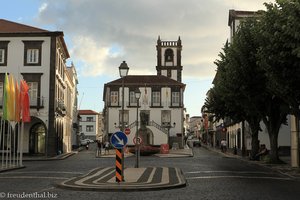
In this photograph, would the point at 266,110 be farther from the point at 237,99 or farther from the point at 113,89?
the point at 113,89

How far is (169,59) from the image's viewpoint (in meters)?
93.9

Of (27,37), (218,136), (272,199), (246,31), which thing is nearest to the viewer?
(272,199)

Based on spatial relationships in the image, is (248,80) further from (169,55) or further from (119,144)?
(169,55)

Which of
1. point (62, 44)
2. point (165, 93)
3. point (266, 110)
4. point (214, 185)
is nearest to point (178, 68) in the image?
point (165, 93)

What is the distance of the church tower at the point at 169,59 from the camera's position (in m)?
92.9

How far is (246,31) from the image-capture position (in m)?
27.9

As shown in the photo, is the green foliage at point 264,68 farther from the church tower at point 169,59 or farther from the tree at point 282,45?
the church tower at point 169,59

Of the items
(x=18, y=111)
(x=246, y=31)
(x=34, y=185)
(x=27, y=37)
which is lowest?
(x=34, y=185)

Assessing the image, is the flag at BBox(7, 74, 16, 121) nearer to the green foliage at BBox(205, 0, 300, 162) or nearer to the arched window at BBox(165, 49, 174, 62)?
the green foliage at BBox(205, 0, 300, 162)

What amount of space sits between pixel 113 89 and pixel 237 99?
5132 cm

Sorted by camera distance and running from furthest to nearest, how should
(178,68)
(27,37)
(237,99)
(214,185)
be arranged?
(178,68) → (27,37) → (237,99) → (214,185)

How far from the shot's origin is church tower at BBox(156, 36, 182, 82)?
92.9 m

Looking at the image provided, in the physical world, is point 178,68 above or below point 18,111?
above

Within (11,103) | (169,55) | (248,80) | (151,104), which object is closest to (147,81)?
(151,104)
